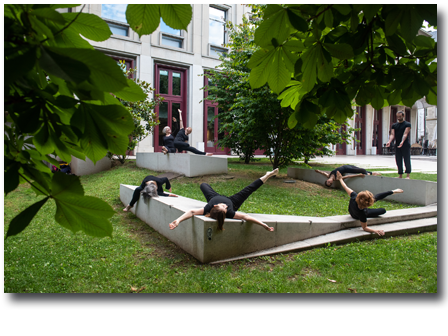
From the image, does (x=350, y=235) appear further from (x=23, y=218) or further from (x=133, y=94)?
(x=23, y=218)

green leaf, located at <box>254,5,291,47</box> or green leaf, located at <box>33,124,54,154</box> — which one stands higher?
green leaf, located at <box>254,5,291,47</box>

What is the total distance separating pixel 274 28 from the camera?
4.10 feet

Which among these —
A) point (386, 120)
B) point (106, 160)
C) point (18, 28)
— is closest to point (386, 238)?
point (18, 28)

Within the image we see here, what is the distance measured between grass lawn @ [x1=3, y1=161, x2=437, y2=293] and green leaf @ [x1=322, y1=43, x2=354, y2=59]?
242cm

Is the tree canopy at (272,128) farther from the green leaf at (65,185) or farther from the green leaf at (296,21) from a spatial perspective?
the green leaf at (65,185)

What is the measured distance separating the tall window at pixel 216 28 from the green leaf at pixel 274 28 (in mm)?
15305

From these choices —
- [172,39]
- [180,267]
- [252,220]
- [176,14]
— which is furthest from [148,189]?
[172,39]

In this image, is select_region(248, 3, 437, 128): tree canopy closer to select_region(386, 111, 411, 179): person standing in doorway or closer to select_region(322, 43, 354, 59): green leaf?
select_region(322, 43, 354, 59): green leaf

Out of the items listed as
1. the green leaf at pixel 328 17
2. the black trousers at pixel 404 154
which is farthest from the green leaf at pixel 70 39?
the black trousers at pixel 404 154

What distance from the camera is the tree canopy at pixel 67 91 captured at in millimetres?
584

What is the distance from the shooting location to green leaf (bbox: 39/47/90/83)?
0.56 metres

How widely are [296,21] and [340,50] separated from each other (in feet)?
1.09

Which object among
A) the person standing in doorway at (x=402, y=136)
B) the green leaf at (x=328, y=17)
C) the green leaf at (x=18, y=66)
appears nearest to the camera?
the green leaf at (x=18, y=66)

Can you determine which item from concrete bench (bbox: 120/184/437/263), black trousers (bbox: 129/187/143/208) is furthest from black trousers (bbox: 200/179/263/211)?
black trousers (bbox: 129/187/143/208)
